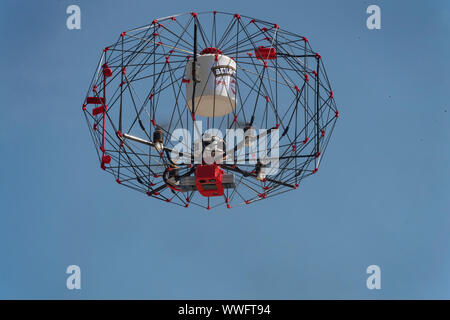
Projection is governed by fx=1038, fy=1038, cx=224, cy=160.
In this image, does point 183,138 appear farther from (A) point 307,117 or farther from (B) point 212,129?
(A) point 307,117

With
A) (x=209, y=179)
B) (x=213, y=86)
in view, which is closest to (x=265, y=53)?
(x=213, y=86)

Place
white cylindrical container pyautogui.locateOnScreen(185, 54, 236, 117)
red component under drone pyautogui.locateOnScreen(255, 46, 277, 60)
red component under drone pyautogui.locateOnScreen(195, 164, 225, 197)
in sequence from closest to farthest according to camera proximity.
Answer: red component under drone pyautogui.locateOnScreen(195, 164, 225, 197) → white cylindrical container pyautogui.locateOnScreen(185, 54, 236, 117) → red component under drone pyautogui.locateOnScreen(255, 46, 277, 60)

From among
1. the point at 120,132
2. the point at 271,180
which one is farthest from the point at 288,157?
the point at 120,132

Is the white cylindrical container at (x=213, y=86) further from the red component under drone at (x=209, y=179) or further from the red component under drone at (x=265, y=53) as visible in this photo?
the red component under drone at (x=209, y=179)

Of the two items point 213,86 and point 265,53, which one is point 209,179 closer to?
point 213,86

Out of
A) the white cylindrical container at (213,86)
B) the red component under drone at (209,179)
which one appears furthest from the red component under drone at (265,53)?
the red component under drone at (209,179)

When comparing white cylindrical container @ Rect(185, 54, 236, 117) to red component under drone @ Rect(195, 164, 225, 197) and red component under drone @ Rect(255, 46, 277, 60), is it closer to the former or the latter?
red component under drone @ Rect(255, 46, 277, 60)

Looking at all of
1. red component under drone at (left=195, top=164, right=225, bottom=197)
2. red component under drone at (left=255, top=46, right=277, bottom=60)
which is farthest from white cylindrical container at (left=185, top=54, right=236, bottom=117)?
red component under drone at (left=195, top=164, right=225, bottom=197)
